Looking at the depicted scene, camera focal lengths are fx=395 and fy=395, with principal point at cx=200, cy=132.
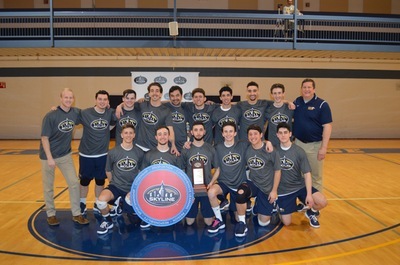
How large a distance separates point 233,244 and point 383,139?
45.8 ft

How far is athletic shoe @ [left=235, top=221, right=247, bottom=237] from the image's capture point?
16.8 ft

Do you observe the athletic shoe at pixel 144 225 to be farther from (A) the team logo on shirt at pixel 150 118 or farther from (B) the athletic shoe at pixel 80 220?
(A) the team logo on shirt at pixel 150 118

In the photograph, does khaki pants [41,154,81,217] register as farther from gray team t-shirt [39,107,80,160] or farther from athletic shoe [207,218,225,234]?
athletic shoe [207,218,225,234]

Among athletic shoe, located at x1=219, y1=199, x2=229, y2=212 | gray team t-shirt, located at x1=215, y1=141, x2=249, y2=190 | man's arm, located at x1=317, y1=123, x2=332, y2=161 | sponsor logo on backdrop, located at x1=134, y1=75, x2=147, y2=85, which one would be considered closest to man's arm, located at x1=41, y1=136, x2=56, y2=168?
gray team t-shirt, located at x1=215, y1=141, x2=249, y2=190

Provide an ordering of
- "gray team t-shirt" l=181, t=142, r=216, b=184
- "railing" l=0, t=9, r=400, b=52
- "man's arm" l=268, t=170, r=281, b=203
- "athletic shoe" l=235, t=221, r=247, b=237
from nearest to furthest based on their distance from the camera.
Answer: "athletic shoe" l=235, t=221, r=247, b=237
"man's arm" l=268, t=170, r=281, b=203
"gray team t-shirt" l=181, t=142, r=216, b=184
"railing" l=0, t=9, r=400, b=52

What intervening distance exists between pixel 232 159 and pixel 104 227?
1.95 meters

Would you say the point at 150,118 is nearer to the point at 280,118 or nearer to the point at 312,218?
the point at 280,118

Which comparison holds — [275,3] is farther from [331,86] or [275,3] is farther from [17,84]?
[17,84]

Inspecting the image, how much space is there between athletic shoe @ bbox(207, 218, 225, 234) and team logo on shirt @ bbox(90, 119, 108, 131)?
216 centimetres

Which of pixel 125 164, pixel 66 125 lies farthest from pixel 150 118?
pixel 66 125

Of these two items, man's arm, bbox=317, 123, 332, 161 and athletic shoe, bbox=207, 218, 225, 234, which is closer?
athletic shoe, bbox=207, 218, 225, 234

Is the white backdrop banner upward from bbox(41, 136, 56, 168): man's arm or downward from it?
upward

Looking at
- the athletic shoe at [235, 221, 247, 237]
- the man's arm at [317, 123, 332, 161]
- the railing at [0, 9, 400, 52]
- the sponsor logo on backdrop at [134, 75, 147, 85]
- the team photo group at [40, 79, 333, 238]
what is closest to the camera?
the athletic shoe at [235, 221, 247, 237]

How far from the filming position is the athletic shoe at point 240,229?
5.11 meters
